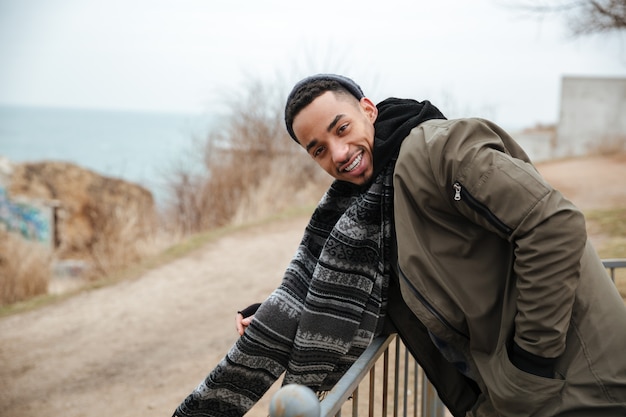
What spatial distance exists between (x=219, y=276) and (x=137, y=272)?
1.32 meters

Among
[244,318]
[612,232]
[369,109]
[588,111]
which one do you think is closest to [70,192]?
[612,232]

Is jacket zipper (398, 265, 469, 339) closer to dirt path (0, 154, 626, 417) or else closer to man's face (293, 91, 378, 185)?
man's face (293, 91, 378, 185)

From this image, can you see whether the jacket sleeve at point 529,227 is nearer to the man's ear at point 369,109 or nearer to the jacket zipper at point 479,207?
the jacket zipper at point 479,207

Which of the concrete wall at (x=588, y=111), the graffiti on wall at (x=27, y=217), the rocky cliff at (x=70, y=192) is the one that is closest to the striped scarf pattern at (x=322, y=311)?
the rocky cliff at (x=70, y=192)

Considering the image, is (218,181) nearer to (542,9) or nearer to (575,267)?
(542,9)

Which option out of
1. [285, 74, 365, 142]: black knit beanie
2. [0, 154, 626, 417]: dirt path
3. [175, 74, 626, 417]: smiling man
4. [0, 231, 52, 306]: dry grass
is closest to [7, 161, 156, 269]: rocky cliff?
[0, 231, 52, 306]: dry grass

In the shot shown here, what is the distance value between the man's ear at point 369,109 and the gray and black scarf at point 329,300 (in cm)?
3

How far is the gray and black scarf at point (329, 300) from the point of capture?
6.97 ft

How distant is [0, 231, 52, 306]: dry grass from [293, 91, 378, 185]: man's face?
8759mm

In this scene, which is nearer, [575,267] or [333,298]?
[575,267]

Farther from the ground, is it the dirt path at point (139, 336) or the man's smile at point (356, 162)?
the man's smile at point (356, 162)

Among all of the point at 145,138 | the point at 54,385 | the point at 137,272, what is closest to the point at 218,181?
the point at 137,272

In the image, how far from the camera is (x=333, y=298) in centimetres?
217

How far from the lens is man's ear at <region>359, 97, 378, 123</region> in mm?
2289
